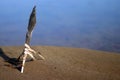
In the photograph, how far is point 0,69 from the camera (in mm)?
7453

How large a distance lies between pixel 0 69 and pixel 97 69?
2.95m

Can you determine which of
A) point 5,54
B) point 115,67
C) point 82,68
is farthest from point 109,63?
point 5,54

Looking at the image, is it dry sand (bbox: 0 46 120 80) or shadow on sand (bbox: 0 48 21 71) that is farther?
shadow on sand (bbox: 0 48 21 71)

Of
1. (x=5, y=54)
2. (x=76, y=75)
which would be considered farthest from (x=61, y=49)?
(x=76, y=75)

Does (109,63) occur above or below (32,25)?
below

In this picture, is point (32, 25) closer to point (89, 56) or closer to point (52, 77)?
point (52, 77)

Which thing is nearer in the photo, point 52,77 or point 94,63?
point 52,77

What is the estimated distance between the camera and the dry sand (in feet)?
23.7

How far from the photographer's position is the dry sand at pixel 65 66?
7.23 m

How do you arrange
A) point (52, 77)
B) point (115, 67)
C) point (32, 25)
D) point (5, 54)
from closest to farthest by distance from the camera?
1. point (52, 77)
2. point (32, 25)
3. point (115, 67)
4. point (5, 54)

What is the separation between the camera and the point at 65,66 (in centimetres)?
823

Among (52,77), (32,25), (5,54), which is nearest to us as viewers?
(52,77)

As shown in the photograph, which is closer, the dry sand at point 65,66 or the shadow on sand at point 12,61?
the dry sand at point 65,66

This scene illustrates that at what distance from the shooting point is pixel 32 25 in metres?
8.08
